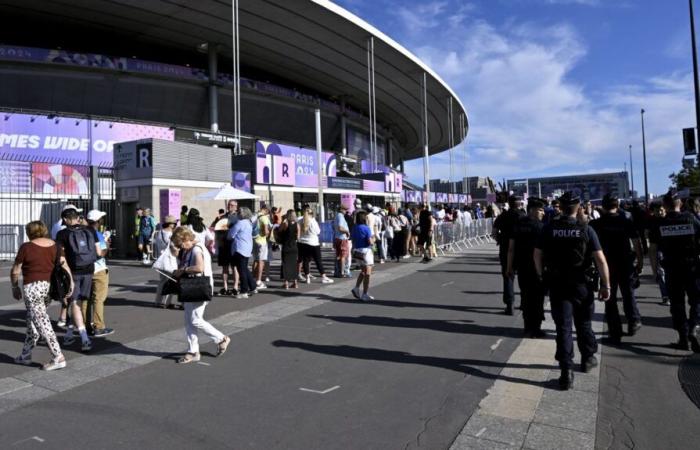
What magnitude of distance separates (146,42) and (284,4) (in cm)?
1151

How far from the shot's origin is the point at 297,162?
104ft

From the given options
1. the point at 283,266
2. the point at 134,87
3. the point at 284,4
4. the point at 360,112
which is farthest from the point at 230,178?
the point at 360,112

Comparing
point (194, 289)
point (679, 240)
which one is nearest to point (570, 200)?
point (679, 240)

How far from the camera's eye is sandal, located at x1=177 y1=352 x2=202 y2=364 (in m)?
5.28

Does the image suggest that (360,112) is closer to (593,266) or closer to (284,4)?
(284,4)

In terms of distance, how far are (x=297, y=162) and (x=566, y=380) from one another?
28.4 metres

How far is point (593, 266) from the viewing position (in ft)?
15.3

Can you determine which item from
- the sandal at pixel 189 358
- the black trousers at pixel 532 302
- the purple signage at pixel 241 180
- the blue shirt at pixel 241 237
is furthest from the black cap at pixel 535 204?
the purple signage at pixel 241 180

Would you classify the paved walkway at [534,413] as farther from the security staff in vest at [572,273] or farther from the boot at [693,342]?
the boot at [693,342]

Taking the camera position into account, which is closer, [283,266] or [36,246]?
[36,246]

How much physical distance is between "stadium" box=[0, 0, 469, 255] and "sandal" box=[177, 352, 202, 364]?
12.1 metres

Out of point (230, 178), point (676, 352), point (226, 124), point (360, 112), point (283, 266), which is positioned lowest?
point (676, 352)

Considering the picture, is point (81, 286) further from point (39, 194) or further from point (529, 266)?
point (39, 194)

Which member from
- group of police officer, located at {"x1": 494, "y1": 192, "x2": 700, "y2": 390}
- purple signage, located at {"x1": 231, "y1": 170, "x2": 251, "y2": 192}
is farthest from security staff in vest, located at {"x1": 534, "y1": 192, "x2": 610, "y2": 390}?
purple signage, located at {"x1": 231, "y1": 170, "x2": 251, "y2": 192}
